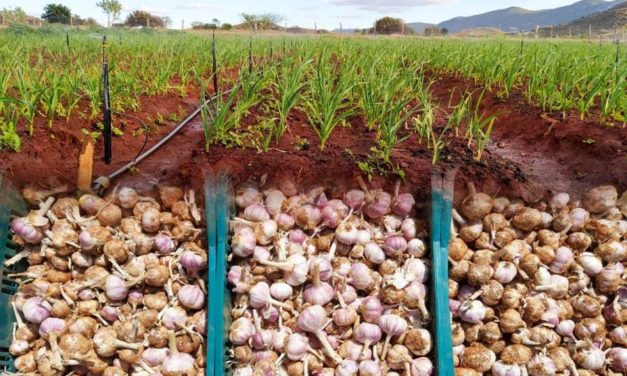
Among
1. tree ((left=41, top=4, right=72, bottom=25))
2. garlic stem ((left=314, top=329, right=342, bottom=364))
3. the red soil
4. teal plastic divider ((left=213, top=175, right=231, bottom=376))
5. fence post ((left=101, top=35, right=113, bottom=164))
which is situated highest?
tree ((left=41, top=4, right=72, bottom=25))

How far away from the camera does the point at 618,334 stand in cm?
203

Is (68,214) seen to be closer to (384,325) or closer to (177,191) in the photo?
(177,191)

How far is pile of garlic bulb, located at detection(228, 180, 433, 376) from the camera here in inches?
74.0

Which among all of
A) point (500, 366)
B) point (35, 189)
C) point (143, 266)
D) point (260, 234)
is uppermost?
point (35, 189)

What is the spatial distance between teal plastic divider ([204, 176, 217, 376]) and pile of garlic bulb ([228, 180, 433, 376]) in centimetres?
9

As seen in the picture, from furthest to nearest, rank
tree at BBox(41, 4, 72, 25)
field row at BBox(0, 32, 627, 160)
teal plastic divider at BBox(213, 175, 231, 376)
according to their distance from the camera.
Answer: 1. tree at BBox(41, 4, 72, 25)
2. field row at BBox(0, 32, 627, 160)
3. teal plastic divider at BBox(213, 175, 231, 376)

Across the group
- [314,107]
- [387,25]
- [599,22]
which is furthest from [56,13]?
[599,22]

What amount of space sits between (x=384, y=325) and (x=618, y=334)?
3.40ft

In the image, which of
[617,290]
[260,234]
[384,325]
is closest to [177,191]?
[260,234]

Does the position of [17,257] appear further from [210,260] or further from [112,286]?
[210,260]

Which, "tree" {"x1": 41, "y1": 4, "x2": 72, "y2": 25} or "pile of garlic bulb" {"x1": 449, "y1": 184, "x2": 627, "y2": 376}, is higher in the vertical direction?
"tree" {"x1": 41, "y1": 4, "x2": 72, "y2": 25}

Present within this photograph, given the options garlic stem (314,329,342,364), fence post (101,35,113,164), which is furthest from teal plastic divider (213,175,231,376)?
fence post (101,35,113,164)

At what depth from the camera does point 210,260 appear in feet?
6.18

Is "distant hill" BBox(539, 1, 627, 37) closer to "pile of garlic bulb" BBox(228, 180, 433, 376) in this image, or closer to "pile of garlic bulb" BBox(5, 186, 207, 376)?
"pile of garlic bulb" BBox(228, 180, 433, 376)
